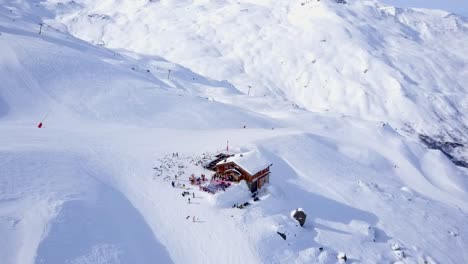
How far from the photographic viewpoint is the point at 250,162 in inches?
1676

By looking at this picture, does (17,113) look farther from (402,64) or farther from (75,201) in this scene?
(402,64)

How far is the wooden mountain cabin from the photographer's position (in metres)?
41.1

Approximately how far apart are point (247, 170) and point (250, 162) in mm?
1863

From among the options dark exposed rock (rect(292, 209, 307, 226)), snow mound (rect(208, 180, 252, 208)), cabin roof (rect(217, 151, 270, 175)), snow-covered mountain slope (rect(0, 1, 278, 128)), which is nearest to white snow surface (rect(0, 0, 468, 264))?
snow mound (rect(208, 180, 252, 208))

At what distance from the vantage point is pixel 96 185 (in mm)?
36062

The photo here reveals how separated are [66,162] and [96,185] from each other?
5.03m

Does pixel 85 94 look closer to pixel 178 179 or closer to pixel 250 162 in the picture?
pixel 178 179

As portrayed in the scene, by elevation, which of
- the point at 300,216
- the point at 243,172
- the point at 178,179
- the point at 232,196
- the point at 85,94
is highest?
the point at 243,172

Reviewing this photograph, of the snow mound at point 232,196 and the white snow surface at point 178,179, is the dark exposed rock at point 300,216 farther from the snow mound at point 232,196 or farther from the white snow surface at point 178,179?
the snow mound at point 232,196

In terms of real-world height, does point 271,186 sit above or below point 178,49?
above

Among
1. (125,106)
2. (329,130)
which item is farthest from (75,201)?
(329,130)

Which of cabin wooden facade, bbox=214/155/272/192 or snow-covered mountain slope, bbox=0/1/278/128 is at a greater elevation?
cabin wooden facade, bbox=214/155/272/192

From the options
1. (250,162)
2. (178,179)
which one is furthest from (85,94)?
(250,162)

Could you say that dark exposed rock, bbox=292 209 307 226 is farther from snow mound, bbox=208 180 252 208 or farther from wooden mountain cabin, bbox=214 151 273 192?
wooden mountain cabin, bbox=214 151 273 192
